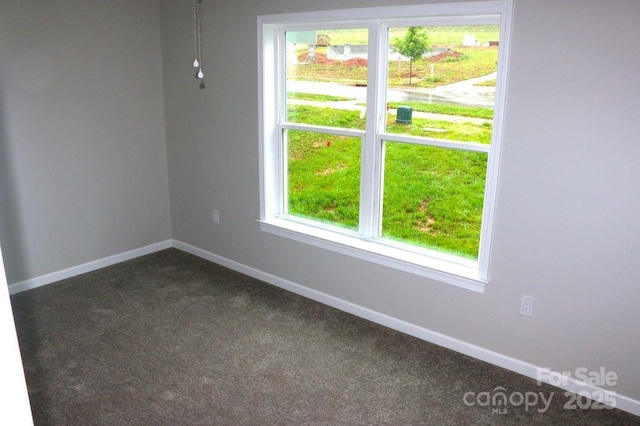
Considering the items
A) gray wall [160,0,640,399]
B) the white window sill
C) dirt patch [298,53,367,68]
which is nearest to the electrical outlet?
gray wall [160,0,640,399]

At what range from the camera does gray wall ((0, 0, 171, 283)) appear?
3936 mm

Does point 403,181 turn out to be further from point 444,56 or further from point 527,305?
point 527,305

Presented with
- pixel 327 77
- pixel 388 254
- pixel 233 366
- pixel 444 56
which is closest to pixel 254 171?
pixel 327 77

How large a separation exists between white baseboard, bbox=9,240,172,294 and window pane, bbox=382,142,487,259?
2.33m

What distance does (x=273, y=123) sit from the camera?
414 cm

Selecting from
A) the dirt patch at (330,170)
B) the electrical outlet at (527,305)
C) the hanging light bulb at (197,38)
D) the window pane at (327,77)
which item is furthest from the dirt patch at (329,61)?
the electrical outlet at (527,305)

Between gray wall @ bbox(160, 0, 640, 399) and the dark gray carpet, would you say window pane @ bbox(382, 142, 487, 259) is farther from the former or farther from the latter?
the dark gray carpet

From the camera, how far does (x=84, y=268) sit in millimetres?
4516

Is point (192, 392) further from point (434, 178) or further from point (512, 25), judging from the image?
point (512, 25)

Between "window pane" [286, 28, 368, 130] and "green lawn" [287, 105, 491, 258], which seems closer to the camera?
"green lawn" [287, 105, 491, 258]

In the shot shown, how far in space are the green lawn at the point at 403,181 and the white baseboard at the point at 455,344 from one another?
0.54m

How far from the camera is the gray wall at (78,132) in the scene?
394 cm

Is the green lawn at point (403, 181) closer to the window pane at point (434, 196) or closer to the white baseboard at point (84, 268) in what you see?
the window pane at point (434, 196)

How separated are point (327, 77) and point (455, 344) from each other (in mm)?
1976
